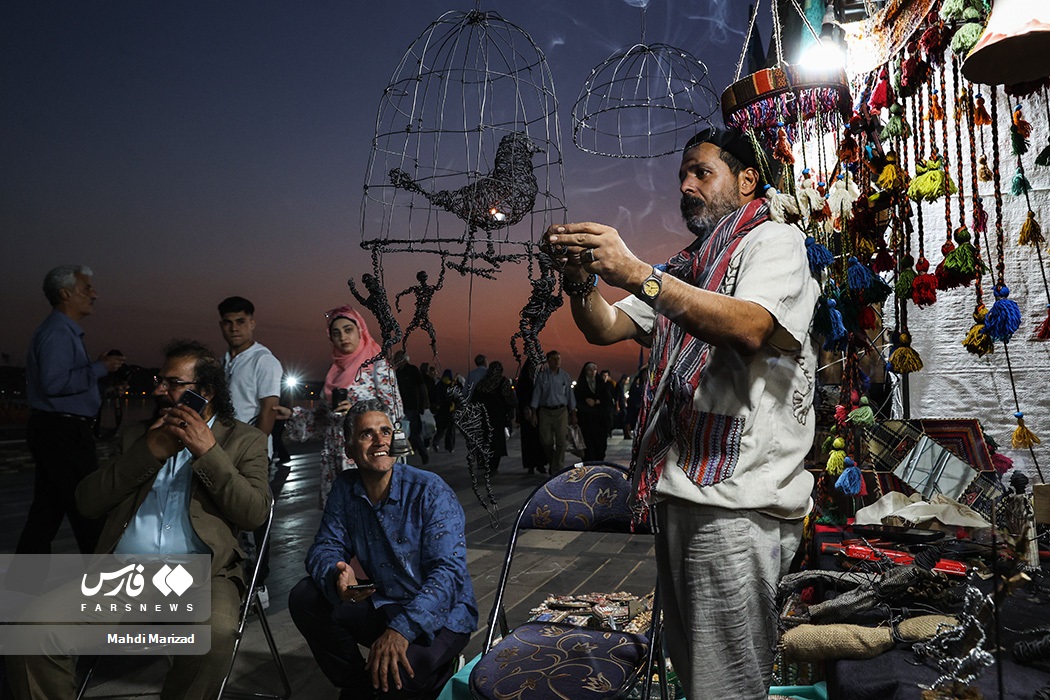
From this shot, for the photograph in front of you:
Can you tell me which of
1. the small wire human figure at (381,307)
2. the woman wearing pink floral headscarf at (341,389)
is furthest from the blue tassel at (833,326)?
the woman wearing pink floral headscarf at (341,389)

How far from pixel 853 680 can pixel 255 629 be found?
9.78 ft

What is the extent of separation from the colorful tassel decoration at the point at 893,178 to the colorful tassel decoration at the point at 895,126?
69mm

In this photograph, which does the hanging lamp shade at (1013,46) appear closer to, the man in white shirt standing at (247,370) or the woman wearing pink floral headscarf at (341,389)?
the woman wearing pink floral headscarf at (341,389)

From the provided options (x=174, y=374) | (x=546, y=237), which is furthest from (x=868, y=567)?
(x=174, y=374)

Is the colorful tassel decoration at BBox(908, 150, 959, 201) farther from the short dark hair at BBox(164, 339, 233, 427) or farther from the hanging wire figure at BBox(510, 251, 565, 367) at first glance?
the short dark hair at BBox(164, 339, 233, 427)

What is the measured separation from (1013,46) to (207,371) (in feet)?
8.12

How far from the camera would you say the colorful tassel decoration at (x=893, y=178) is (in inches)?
74.6

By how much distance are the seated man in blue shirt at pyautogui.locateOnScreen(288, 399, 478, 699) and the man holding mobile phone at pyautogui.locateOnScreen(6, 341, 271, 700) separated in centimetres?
26

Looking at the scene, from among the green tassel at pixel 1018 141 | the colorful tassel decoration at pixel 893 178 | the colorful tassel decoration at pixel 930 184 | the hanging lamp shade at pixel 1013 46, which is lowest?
the colorful tassel decoration at pixel 930 184

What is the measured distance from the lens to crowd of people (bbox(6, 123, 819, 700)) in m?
1.33

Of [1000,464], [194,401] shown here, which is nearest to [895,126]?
[1000,464]

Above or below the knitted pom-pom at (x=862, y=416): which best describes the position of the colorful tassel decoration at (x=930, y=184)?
above

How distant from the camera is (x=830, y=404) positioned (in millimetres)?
3129

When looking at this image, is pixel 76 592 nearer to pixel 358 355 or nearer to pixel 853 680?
pixel 358 355
